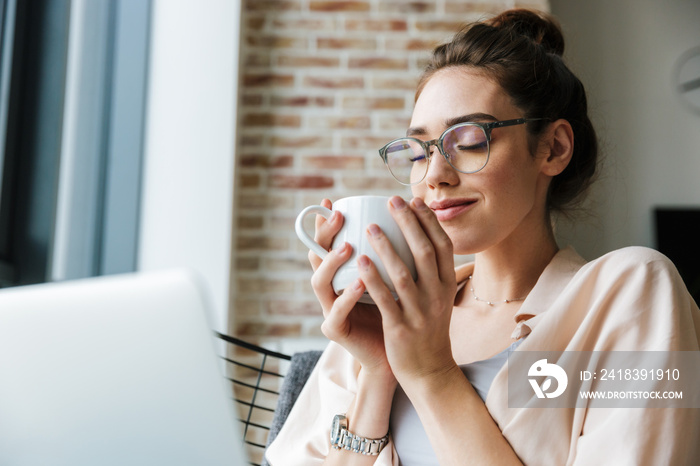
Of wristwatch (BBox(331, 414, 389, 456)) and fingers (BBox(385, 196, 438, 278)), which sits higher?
fingers (BBox(385, 196, 438, 278))

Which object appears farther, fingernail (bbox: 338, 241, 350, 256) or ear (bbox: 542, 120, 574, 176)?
ear (bbox: 542, 120, 574, 176)

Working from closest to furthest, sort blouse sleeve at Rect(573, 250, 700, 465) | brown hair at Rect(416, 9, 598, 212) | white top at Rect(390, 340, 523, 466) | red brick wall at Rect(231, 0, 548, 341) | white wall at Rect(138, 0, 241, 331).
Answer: blouse sleeve at Rect(573, 250, 700, 465) → white top at Rect(390, 340, 523, 466) → brown hair at Rect(416, 9, 598, 212) → white wall at Rect(138, 0, 241, 331) → red brick wall at Rect(231, 0, 548, 341)

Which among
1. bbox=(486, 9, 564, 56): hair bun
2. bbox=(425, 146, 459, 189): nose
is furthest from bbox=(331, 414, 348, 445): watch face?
bbox=(486, 9, 564, 56): hair bun

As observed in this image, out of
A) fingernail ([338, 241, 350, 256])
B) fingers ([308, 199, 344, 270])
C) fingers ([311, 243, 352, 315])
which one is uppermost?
fingers ([308, 199, 344, 270])

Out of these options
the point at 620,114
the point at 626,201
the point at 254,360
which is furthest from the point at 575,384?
the point at 620,114

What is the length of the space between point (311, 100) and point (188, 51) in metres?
0.44

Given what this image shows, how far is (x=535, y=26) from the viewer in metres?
1.32

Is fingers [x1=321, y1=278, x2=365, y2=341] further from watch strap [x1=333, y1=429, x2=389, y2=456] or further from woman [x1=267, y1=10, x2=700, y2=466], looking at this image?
watch strap [x1=333, y1=429, x2=389, y2=456]

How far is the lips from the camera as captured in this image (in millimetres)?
1010

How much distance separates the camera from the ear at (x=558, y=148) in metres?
1.12

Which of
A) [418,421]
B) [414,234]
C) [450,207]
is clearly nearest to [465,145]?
[450,207]

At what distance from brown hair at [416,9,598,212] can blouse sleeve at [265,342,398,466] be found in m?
0.53

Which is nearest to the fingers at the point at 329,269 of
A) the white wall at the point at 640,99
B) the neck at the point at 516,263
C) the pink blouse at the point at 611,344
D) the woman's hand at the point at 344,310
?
the woman's hand at the point at 344,310

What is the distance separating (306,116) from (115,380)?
5.97 ft
